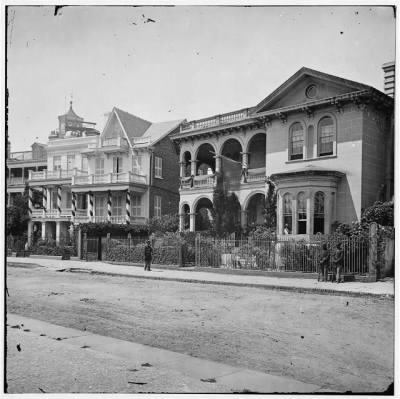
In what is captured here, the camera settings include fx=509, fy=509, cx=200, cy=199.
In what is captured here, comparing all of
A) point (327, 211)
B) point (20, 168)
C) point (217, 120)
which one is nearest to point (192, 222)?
point (217, 120)

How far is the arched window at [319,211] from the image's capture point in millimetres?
22797

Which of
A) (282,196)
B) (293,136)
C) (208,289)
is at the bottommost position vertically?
(208,289)

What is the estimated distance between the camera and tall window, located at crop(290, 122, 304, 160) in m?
24.7

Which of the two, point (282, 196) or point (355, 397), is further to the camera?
point (282, 196)

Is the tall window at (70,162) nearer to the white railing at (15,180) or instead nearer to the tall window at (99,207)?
the tall window at (99,207)

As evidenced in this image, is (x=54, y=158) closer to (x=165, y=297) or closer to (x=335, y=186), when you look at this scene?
(x=165, y=297)

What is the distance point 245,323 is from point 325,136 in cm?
1504

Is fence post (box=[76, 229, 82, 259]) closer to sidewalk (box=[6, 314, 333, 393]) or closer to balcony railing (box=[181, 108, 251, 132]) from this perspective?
balcony railing (box=[181, 108, 251, 132])

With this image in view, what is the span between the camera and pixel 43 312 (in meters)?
11.3

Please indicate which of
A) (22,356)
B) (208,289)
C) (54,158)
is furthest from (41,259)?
(22,356)

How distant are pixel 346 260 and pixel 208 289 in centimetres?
538

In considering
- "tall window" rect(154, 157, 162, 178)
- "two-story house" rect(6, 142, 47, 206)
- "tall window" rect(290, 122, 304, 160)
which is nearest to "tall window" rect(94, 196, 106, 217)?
"tall window" rect(154, 157, 162, 178)

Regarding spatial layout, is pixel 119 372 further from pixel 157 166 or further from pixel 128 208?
pixel 157 166

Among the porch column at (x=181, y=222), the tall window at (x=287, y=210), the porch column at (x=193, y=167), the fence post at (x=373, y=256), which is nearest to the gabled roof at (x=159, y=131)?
the porch column at (x=193, y=167)
